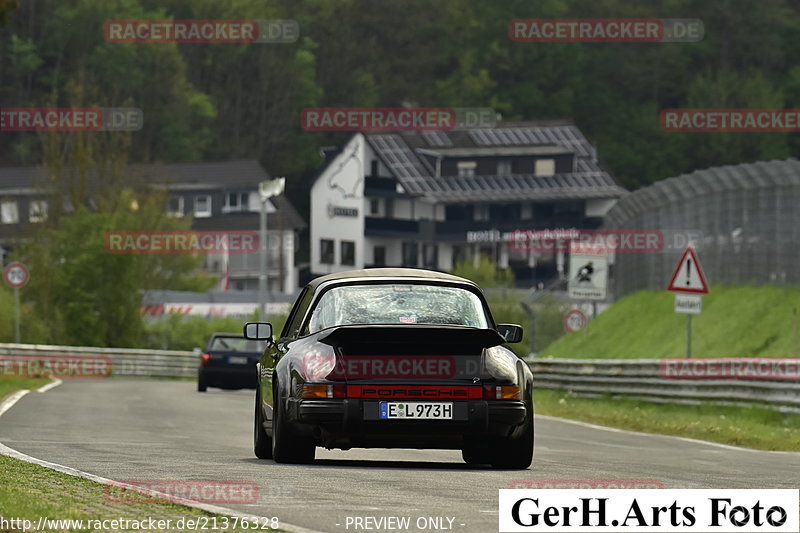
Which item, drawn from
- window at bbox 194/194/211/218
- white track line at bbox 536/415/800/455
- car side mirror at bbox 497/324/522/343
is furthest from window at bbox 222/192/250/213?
car side mirror at bbox 497/324/522/343

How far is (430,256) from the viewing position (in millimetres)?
115062

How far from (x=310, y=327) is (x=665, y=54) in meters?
120

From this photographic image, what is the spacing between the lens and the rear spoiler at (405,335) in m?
13.3

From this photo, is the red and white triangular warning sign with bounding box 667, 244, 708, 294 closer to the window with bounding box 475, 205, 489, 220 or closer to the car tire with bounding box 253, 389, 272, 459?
the car tire with bounding box 253, 389, 272, 459

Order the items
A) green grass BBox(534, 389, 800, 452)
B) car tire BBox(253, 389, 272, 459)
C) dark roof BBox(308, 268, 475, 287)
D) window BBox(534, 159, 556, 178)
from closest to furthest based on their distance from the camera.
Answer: dark roof BBox(308, 268, 475, 287) → car tire BBox(253, 389, 272, 459) → green grass BBox(534, 389, 800, 452) → window BBox(534, 159, 556, 178)

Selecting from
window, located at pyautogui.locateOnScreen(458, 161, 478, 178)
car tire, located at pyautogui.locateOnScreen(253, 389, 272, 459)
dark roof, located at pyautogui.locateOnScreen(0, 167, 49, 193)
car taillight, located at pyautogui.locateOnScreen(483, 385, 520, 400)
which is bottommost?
car tire, located at pyautogui.locateOnScreen(253, 389, 272, 459)

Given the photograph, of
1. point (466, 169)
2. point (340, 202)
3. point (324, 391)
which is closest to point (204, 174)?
point (340, 202)

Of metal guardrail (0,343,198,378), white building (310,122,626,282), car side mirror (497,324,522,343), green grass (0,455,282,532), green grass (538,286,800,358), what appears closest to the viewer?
green grass (0,455,282,532)

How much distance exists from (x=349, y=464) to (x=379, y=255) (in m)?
101

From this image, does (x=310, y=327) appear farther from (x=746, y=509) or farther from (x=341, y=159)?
(x=341, y=159)

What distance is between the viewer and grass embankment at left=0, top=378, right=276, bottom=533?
9.84 meters

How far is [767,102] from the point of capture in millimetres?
127062

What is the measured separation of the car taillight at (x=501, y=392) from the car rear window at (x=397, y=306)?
2.02ft

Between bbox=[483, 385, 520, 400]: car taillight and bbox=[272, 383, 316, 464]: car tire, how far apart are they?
1.41m
